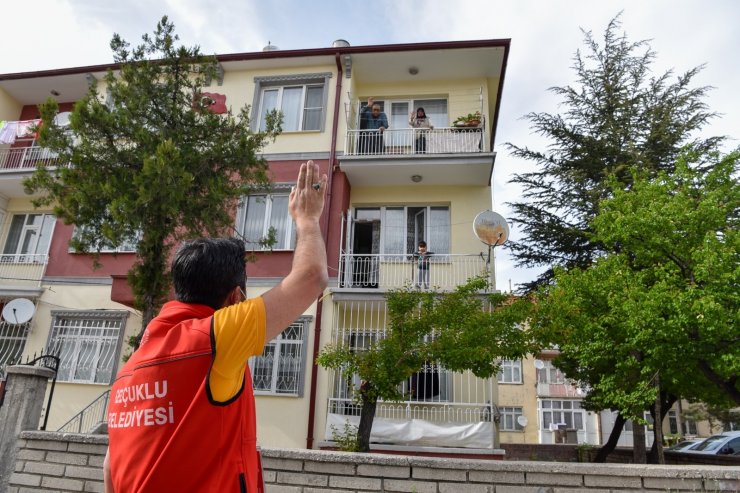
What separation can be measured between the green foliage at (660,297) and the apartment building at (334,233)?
2.73 m

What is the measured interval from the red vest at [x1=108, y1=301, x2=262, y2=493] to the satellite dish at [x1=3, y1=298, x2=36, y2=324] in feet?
45.4

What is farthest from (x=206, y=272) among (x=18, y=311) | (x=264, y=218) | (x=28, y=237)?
(x=28, y=237)

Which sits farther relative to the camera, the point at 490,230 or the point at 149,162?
the point at 490,230

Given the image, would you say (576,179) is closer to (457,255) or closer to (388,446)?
(457,255)

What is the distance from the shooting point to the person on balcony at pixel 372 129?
551 inches

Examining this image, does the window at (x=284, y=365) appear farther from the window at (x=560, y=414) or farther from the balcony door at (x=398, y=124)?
the window at (x=560, y=414)

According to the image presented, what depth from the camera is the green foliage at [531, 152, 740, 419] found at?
824cm

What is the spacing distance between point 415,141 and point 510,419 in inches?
1068

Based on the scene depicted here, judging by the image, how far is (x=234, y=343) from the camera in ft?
5.23

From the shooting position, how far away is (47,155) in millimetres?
15656

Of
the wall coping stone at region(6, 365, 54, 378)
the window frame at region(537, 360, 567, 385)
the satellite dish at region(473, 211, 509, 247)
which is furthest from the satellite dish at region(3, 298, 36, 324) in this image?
the window frame at region(537, 360, 567, 385)

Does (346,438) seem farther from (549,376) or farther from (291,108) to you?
(549,376)

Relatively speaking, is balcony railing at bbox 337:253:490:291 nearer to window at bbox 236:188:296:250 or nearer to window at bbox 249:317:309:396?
window at bbox 249:317:309:396

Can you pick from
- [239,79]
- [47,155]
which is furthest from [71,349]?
[239,79]
